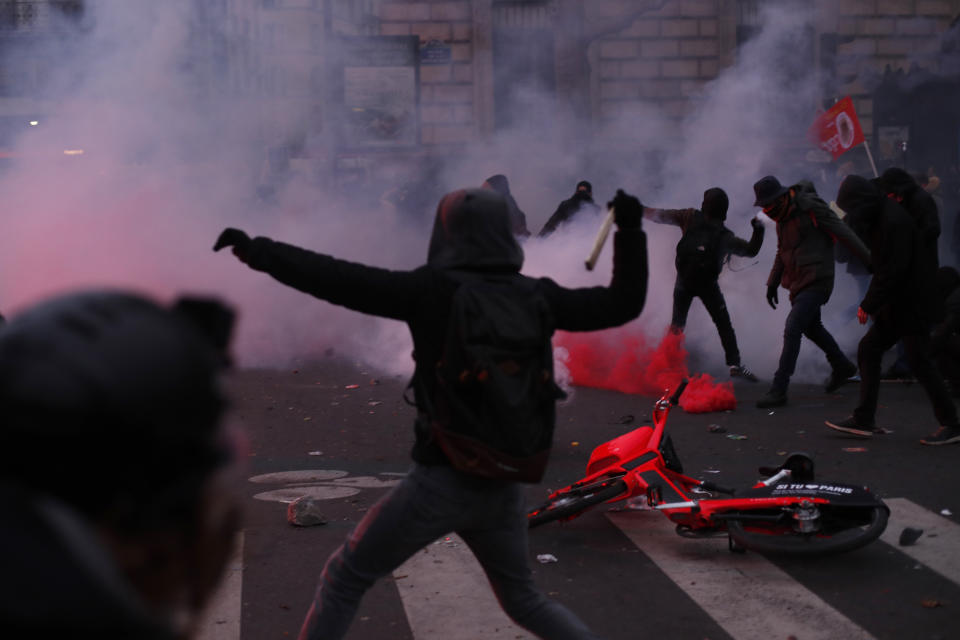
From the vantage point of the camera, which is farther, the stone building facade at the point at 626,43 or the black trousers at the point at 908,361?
the stone building facade at the point at 626,43

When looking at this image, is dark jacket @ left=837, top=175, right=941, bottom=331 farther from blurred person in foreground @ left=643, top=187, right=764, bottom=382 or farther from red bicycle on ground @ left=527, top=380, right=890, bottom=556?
blurred person in foreground @ left=643, top=187, right=764, bottom=382

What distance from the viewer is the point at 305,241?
1391 centimetres

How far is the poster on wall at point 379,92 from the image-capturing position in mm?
19781

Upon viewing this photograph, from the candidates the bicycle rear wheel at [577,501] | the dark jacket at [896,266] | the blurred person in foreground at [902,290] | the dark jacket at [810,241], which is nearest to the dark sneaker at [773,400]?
the dark jacket at [810,241]

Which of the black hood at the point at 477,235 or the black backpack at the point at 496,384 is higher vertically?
the black hood at the point at 477,235

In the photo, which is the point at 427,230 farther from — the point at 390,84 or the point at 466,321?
the point at 466,321

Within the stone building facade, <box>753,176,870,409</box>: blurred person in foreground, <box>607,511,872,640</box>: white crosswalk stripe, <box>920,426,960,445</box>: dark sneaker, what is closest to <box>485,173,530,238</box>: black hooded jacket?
<box>753,176,870,409</box>: blurred person in foreground

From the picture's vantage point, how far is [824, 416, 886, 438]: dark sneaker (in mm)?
7238

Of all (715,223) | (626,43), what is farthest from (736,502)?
(626,43)

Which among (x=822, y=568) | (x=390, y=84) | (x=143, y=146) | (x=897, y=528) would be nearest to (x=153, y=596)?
(x=822, y=568)

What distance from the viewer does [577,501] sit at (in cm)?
511

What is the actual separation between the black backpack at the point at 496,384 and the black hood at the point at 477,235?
3.9 inches

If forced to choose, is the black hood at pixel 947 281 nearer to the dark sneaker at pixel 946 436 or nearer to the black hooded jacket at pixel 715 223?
the black hooded jacket at pixel 715 223

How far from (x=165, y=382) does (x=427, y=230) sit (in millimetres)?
13694
